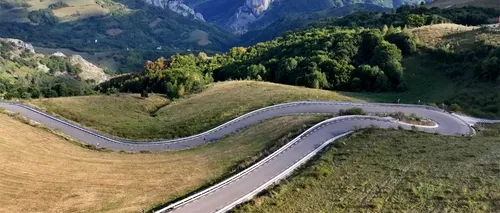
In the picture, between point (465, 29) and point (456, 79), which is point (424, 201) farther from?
point (465, 29)

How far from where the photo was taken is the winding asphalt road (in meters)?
28.4

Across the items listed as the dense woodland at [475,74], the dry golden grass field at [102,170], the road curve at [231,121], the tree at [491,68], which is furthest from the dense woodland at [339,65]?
the dry golden grass field at [102,170]

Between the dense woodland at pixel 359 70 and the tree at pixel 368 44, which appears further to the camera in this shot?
the tree at pixel 368 44

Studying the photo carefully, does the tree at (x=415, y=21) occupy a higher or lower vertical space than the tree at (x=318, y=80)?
higher

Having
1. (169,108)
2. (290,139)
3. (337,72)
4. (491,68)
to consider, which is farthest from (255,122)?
(491,68)

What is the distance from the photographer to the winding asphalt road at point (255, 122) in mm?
28375

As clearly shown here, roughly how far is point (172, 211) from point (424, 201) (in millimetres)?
15537

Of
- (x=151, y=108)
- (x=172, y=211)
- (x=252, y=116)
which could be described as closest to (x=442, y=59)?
(x=252, y=116)

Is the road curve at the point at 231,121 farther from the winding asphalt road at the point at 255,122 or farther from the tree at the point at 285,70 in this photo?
the tree at the point at 285,70

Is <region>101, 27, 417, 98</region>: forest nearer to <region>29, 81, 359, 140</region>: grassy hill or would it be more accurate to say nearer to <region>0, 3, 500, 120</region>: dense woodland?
<region>0, 3, 500, 120</region>: dense woodland

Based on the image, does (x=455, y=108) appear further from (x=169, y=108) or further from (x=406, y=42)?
(x=169, y=108)

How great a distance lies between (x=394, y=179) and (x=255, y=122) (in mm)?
26021

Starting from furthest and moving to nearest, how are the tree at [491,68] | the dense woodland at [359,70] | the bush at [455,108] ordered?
1. the dense woodland at [359,70]
2. the tree at [491,68]
3. the bush at [455,108]

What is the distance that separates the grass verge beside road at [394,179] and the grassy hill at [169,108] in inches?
1005
